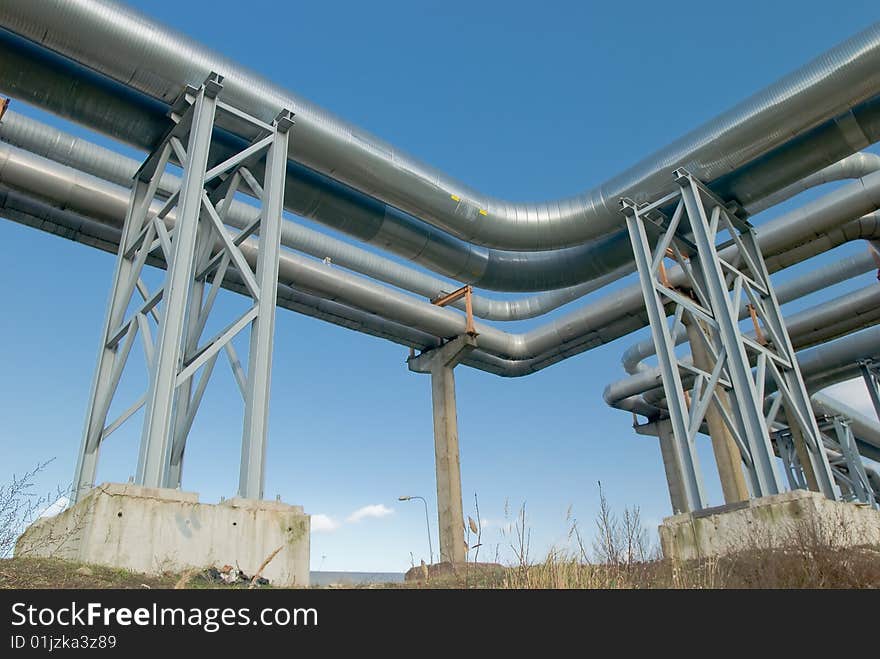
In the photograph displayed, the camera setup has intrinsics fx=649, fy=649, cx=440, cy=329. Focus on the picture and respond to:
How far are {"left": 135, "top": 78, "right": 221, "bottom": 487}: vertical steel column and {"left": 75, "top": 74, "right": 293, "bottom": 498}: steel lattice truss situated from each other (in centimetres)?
1

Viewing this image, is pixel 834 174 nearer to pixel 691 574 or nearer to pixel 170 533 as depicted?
pixel 691 574

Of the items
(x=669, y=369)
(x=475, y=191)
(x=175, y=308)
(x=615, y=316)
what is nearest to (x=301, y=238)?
(x=475, y=191)

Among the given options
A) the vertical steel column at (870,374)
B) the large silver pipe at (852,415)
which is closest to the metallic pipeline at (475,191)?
the vertical steel column at (870,374)

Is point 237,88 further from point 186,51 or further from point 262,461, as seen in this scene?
point 262,461

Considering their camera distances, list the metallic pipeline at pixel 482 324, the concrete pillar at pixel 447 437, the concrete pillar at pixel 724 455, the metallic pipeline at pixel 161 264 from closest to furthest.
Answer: the metallic pipeline at pixel 482 324 < the metallic pipeline at pixel 161 264 < the concrete pillar at pixel 724 455 < the concrete pillar at pixel 447 437

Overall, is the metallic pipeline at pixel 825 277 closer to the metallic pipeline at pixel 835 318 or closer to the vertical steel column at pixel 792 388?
the metallic pipeline at pixel 835 318

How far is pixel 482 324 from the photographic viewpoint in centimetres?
1928

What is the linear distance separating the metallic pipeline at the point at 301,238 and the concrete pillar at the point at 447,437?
1778 millimetres

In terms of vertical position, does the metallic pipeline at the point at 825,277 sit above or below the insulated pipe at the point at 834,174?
below

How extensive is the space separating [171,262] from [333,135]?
13.2 ft

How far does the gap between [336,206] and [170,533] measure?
7633 millimetres

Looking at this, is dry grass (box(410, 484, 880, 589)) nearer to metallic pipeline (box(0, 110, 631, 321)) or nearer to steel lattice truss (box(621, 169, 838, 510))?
steel lattice truss (box(621, 169, 838, 510))

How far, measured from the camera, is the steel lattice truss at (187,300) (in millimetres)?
7535

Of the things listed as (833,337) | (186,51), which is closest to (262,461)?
(186,51)
